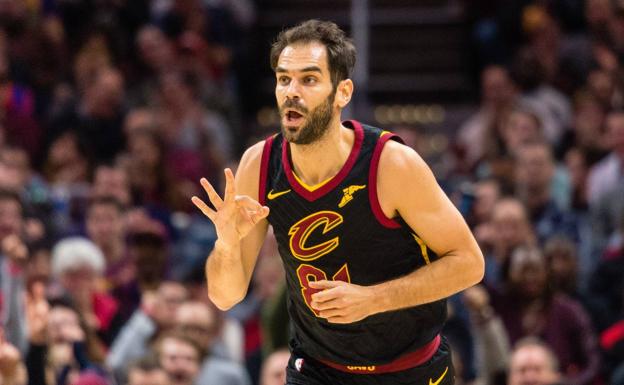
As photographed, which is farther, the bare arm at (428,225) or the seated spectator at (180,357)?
the seated spectator at (180,357)

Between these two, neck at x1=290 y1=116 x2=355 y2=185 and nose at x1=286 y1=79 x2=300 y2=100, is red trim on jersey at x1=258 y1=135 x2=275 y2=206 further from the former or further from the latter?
nose at x1=286 y1=79 x2=300 y2=100

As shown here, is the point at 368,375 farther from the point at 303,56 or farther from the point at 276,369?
the point at 276,369

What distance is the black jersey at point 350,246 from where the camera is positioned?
4562mm

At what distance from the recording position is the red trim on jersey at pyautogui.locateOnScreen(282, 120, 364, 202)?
4574 millimetres

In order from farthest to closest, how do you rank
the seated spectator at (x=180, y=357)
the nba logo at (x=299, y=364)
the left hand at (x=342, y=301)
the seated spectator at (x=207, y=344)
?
the seated spectator at (x=207, y=344) → the seated spectator at (x=180, y=357) → the nba logo at (x=299, y=364) → the left hand at (x=342, y=301)

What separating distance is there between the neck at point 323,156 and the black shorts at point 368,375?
2.49ft

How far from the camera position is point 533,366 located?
6992mm

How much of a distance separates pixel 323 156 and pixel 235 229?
0.45 metres

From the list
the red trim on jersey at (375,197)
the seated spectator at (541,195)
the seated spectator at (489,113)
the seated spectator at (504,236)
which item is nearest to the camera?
the red trim on jersey at (375,197)

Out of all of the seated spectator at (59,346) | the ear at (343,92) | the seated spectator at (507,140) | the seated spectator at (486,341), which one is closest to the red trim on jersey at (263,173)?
the ear at (343,92)

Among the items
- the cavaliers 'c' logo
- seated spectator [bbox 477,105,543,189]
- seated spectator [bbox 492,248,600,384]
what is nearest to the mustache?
the cavaliers 'c' logo

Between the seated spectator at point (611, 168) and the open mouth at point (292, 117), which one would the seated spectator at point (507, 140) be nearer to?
the seated spectator at point (611, 168)

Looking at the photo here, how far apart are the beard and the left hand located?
0.56 m

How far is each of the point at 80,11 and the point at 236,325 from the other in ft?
16.9
